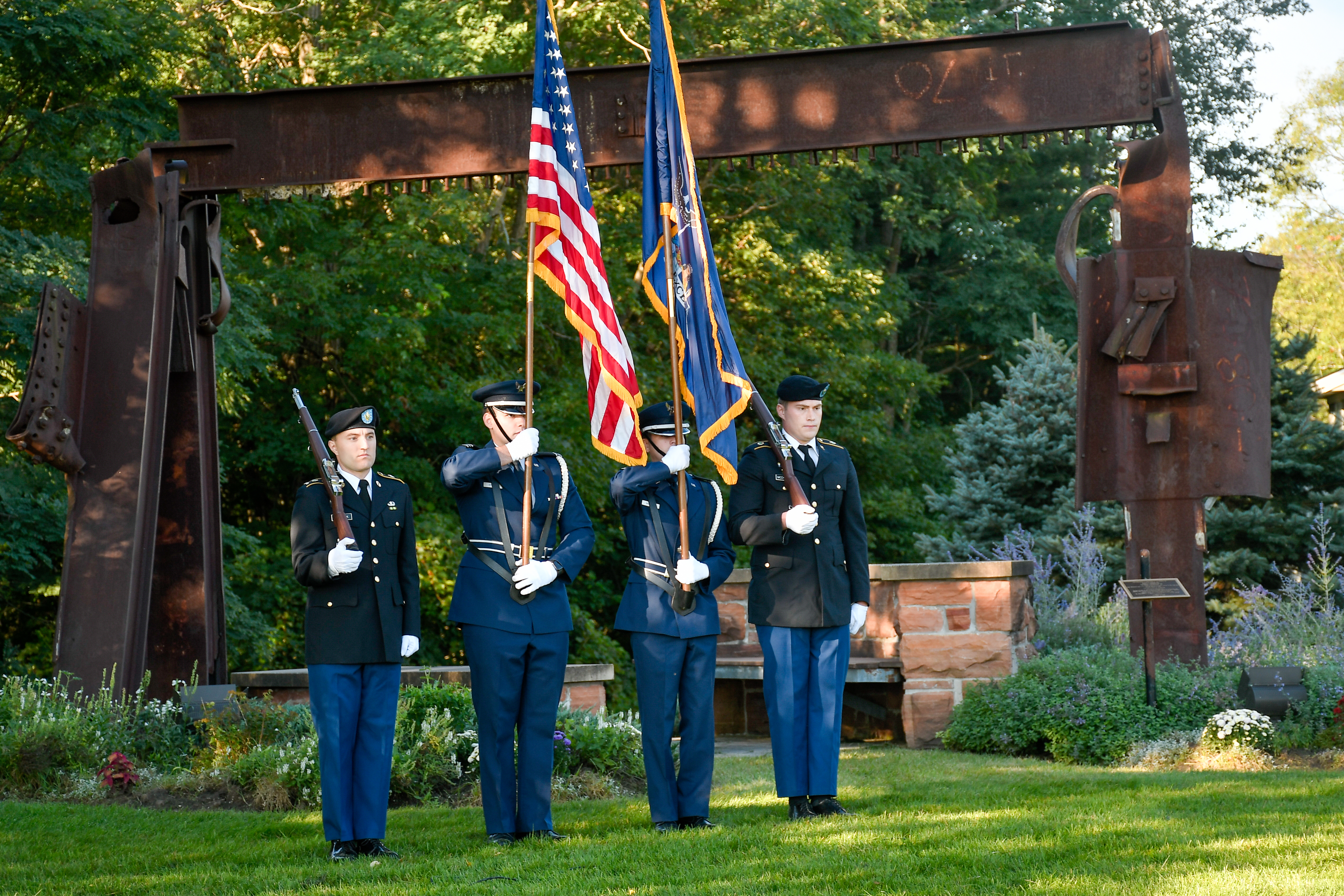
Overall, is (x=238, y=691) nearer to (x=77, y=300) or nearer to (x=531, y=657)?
(x=77, y=300)

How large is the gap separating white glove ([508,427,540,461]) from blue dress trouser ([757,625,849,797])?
1.41m

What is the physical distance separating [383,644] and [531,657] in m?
0.62

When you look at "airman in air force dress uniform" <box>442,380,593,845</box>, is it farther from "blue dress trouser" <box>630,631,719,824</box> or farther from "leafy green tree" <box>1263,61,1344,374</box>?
"leafy green tree" <box>1263,61,1344,374</box>

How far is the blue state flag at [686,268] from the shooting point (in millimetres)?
6426

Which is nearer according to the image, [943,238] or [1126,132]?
[1126,132]

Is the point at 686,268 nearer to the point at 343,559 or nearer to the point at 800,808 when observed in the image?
the point at 343,559

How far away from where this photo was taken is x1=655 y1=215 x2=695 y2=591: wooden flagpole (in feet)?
19.0

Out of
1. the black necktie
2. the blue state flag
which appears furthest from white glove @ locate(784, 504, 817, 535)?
the blue state flag

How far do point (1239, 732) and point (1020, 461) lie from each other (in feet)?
27.2

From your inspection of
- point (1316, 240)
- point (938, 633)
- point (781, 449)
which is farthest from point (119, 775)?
point (1316, 240)

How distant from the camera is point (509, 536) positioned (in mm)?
5750

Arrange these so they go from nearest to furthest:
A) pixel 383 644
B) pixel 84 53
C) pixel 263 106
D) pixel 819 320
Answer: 1. pixel 383 644
2. pixel 263 106
3. pixel 84 53
4. pixel 819 320

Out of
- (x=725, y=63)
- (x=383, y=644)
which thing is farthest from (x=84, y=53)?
(x=383, y=644)

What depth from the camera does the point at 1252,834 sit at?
5211mm
